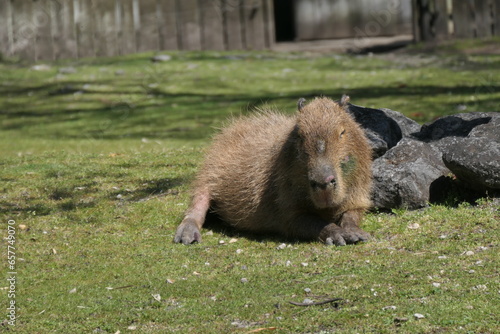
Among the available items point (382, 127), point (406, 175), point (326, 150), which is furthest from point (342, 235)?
point (382, 127)

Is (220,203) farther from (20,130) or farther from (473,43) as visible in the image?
(473,43)

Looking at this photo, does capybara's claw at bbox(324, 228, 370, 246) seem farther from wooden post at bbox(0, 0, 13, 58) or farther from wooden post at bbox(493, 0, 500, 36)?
wooden post at bbox(0, 0, 13, 58)

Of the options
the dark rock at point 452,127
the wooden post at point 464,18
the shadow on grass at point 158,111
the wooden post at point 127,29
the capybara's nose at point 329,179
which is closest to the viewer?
the capybara's nose at point 329,179

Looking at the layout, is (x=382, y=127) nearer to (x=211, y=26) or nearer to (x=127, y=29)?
(x=211, y=26)

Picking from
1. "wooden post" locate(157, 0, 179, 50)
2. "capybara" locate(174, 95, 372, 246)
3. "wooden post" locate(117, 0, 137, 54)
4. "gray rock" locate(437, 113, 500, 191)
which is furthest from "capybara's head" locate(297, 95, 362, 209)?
"wooden post" locate(117, 0, 137, 54)

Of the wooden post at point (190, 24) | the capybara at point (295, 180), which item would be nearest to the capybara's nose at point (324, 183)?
the capybara at point (295, 180)

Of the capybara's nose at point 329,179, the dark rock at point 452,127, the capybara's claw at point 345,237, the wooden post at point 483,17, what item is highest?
the wooden post at point 483,17

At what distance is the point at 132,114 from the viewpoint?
14.3 m

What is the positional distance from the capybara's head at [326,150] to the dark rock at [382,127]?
3.26ft

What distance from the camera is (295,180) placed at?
670 cm

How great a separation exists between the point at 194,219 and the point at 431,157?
7.69 ft

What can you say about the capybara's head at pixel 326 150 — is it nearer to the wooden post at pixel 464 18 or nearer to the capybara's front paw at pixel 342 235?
the capybara's front paw at pixel 342 235

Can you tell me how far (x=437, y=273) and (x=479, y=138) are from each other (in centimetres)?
203

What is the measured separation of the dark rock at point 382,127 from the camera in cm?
772
